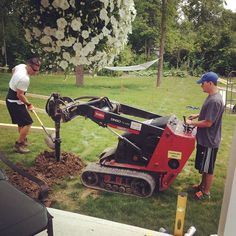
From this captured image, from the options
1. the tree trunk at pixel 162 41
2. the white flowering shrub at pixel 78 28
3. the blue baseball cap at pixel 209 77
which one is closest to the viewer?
the white flowering shrub at pixel 78 28

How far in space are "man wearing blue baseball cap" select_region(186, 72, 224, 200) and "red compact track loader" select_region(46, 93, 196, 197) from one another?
72mm

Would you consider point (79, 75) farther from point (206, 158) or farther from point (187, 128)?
point (206, 158)

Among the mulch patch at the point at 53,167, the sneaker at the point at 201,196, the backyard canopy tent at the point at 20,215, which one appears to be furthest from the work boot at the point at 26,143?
the sneaker at the point at 201,196

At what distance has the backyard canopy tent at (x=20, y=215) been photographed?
6.79ft

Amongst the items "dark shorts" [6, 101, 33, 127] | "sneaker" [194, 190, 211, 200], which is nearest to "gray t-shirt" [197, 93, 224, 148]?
"sneaker" [194, 190, 211, 200]

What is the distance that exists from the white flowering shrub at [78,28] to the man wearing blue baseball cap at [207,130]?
23.8 inches

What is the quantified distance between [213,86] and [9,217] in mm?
1459

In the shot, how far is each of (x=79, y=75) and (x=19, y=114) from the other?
0.64 m

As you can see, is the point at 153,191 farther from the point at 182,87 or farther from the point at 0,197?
the point at 0,197

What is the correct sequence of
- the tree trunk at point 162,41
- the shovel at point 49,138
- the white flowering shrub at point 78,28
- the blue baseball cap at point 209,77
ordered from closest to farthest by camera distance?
the white flowering shrub at point 78,28 < the blue baseball cap at point 209,77 < the tree trunk at point 162,41 < the shovel at point 49,138

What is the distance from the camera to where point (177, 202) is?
2393 millimetres

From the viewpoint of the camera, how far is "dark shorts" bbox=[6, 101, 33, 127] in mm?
2689

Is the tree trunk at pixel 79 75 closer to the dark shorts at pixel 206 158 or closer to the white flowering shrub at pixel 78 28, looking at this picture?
the white flowering shrub at pixel 78 28

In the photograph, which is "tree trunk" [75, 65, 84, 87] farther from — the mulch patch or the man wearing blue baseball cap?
the man wearing blue baseball cap
